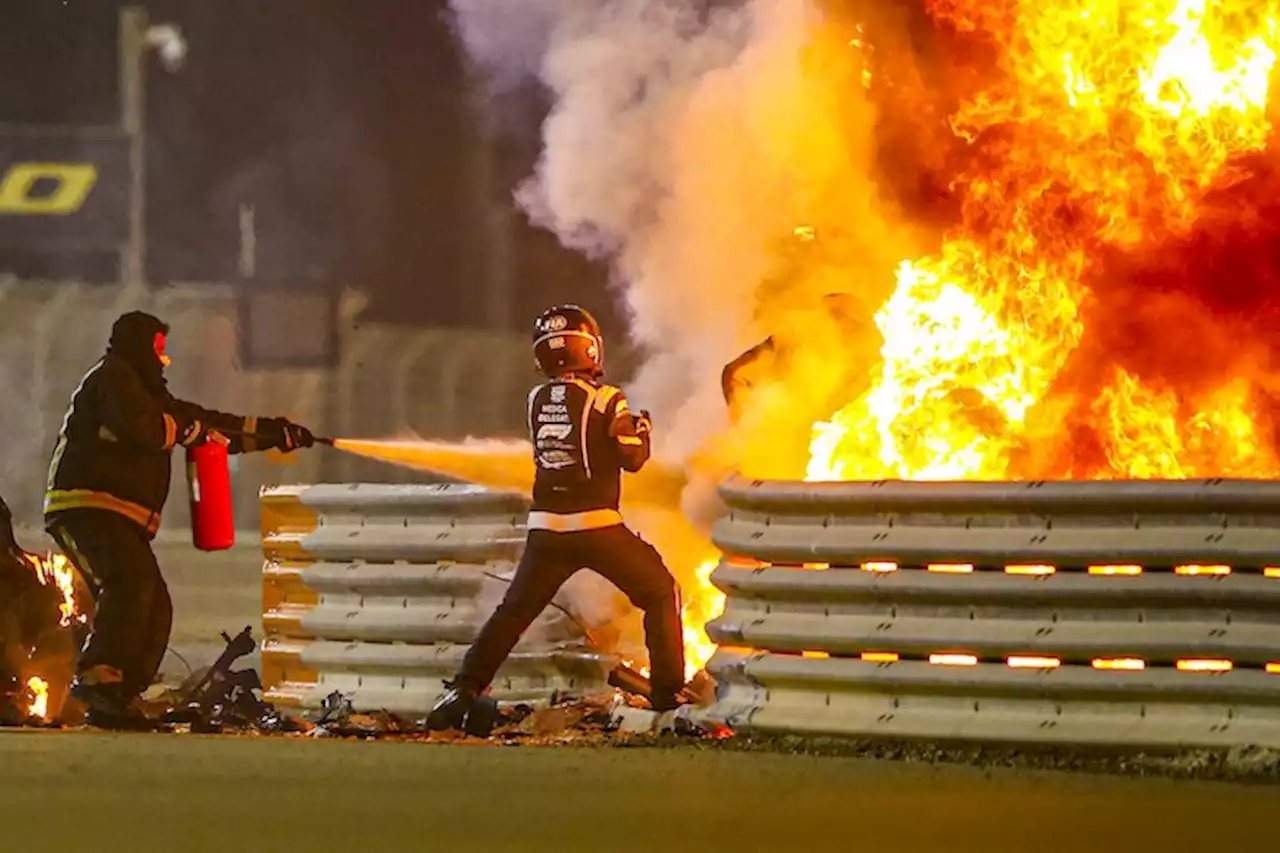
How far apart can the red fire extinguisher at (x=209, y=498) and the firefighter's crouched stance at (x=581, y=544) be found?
169 cm

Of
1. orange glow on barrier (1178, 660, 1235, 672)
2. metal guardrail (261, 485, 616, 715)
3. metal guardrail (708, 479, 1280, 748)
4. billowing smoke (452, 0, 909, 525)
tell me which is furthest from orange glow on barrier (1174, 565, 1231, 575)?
billowing smoke (452, 0, 909, 525)

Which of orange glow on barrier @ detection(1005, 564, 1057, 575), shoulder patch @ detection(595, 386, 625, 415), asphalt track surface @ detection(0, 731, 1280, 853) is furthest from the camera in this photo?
shoulder patch @ detection(595, 386, 625, 415)

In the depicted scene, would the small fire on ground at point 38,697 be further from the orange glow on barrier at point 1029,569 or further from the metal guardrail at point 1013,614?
the orange glow on barrier at point 1029,569

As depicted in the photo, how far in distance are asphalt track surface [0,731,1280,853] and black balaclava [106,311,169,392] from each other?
85.1 inches

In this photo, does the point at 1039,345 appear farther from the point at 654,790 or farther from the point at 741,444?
the point at 654,790

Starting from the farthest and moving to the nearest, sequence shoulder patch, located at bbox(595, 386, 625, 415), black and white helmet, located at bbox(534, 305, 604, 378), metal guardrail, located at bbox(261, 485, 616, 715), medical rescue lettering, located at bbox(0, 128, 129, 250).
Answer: medical rescue lettering, located at bbox(0, 128, 129, 250), metal guardrail, located at bbox(261, 485, 616, 715), black and white helmet, located at bbox(534, 305, 604, 378), shoulder patch, located at bbox(595, 386, 625, 415)

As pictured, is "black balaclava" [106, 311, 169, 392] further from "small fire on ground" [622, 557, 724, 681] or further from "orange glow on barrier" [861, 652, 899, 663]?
"orange glow on barrier" [861, 652, 899, 663]

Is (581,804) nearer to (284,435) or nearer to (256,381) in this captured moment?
(284,435)

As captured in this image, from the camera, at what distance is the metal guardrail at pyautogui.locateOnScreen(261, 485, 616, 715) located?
9.72 metres

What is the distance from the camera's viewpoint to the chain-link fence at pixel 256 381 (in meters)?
17.8

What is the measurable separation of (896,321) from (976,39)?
1.75 m

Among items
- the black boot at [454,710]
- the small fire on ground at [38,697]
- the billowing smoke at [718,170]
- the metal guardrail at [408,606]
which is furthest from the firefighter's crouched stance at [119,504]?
the billowing smoke at [718,170]

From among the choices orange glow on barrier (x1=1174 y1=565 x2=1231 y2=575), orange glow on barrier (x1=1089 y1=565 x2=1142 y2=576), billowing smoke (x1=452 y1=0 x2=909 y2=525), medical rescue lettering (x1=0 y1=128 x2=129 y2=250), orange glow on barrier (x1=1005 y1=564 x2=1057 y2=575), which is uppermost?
medical rescue lettering (x1=0 y1=128 x2=129 y2=250)

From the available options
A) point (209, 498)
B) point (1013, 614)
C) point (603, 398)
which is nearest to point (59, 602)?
point (209, 498)
